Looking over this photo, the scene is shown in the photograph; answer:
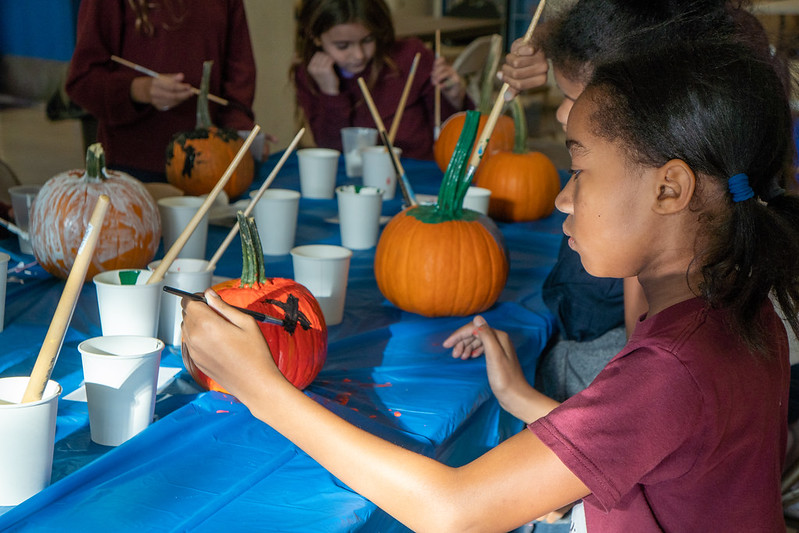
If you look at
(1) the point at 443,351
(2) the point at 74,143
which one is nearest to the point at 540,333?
(1) the point at 443,351

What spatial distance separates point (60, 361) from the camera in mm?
1014

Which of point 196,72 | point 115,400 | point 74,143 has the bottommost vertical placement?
point 74,143

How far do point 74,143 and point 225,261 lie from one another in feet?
12.5

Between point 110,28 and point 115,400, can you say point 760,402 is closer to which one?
point 115,400

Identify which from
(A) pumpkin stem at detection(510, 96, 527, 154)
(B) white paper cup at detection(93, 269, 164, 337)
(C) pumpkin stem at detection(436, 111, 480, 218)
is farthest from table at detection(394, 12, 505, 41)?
(B) white paper cup at detection(93, 269, 164, 337)

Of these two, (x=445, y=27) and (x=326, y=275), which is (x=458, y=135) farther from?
(x=445, y=27)

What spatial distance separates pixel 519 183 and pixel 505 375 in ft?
2.87

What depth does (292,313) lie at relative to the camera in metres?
0.97

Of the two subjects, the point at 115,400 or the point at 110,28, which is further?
the point at 110,28

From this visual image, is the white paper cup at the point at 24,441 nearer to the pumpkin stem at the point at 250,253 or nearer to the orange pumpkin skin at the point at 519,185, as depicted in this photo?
the pumpkin stem at the point at 250,253

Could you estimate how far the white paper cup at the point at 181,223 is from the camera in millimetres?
1431

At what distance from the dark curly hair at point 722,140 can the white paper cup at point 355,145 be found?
1.57 meters

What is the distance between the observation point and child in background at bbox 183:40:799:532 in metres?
0.71

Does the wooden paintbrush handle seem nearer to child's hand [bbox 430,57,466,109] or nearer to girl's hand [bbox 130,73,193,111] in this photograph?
girl's hand [bbox 130,73,193,111]
